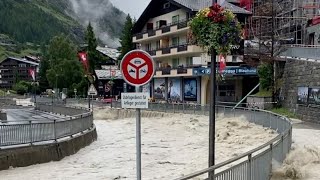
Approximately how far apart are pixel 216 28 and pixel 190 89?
47894mm

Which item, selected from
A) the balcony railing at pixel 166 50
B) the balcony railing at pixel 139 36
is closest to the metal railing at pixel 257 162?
the balcony railing at pixel 166 50

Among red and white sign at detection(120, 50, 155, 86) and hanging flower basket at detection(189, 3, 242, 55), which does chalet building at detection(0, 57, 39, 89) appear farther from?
red and white sign at detection(120, 50, 155, 86)

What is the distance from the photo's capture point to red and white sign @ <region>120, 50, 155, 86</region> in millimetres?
7699

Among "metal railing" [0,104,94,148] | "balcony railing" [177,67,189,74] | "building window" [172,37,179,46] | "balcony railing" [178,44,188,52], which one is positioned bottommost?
"metal railing" [0,104,94,148]

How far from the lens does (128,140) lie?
2873 cm

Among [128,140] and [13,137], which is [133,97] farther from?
[128,140]

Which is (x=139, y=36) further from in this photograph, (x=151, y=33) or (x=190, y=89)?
(x=190, y=89)

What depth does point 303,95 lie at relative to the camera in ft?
103

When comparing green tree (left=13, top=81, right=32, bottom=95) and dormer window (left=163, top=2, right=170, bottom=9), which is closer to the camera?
dormer window (left=163, top=2, right=170, bottom=9)

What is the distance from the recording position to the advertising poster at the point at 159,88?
64500 millimetres

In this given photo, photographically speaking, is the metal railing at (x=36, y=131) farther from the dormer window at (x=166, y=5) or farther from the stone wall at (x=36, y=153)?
the dormer window at (x=166, y=5)

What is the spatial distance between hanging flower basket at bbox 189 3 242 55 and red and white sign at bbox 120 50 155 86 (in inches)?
96.8

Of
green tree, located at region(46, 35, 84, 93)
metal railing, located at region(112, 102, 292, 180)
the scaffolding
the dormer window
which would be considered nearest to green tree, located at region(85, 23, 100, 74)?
green tree, located at region(46, 35, 84, 93)

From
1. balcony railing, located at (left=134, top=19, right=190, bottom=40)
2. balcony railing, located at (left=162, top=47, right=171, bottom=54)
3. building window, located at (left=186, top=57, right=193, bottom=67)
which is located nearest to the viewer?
balcony railing, located at (left=134, top=19, right=190, bottom=40)
